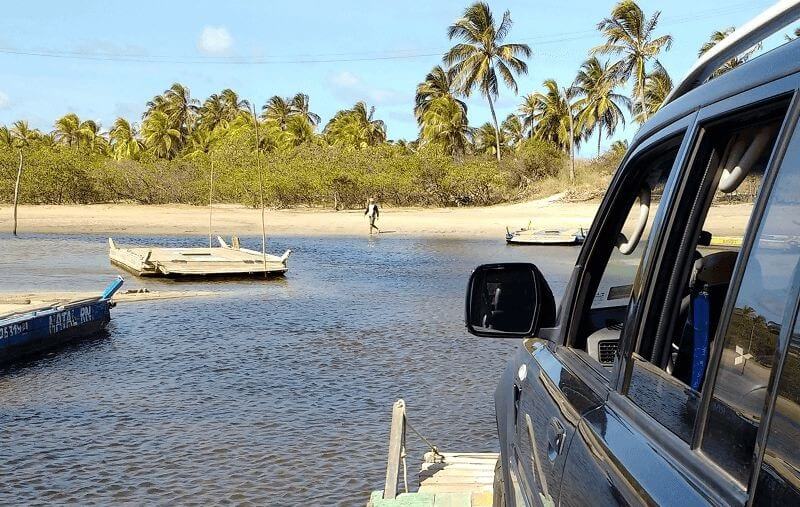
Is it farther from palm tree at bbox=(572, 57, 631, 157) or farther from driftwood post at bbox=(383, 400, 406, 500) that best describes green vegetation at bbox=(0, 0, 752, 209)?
driftwood post at bbox=(383, 400, 406, 500)

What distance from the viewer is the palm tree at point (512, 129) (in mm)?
93125

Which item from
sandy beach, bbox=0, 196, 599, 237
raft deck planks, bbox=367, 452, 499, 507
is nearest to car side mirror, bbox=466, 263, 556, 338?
raft deck planks, bbox=367, 452, 499, 507

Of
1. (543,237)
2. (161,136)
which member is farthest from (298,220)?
(161,136)

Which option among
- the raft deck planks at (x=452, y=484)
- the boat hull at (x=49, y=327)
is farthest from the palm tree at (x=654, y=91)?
the raft deck planks at (x=452, y=484)

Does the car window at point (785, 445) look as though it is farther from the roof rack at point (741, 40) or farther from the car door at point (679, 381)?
the roof rack at point (741, 40)

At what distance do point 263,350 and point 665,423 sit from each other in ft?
48.6

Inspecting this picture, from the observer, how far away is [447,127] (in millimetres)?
69875

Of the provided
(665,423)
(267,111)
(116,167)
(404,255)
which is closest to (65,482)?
(665,423)

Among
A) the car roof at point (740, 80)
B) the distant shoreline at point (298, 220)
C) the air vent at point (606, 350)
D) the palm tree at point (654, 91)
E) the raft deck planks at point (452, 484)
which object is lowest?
the distant shoreline at point (298, 220)

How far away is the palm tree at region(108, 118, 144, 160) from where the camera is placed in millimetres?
92113

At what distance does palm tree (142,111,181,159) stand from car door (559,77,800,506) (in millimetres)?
88236

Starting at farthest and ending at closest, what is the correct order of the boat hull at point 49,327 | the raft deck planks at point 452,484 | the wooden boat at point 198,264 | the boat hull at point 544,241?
the boat hull at point 544,241, the wooden boat at point 198,264, the boat hull at point 49,327, the raft deck planks at point 452,484

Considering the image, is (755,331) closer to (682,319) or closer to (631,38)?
(682,319)

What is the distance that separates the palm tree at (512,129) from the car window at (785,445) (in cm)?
9279
